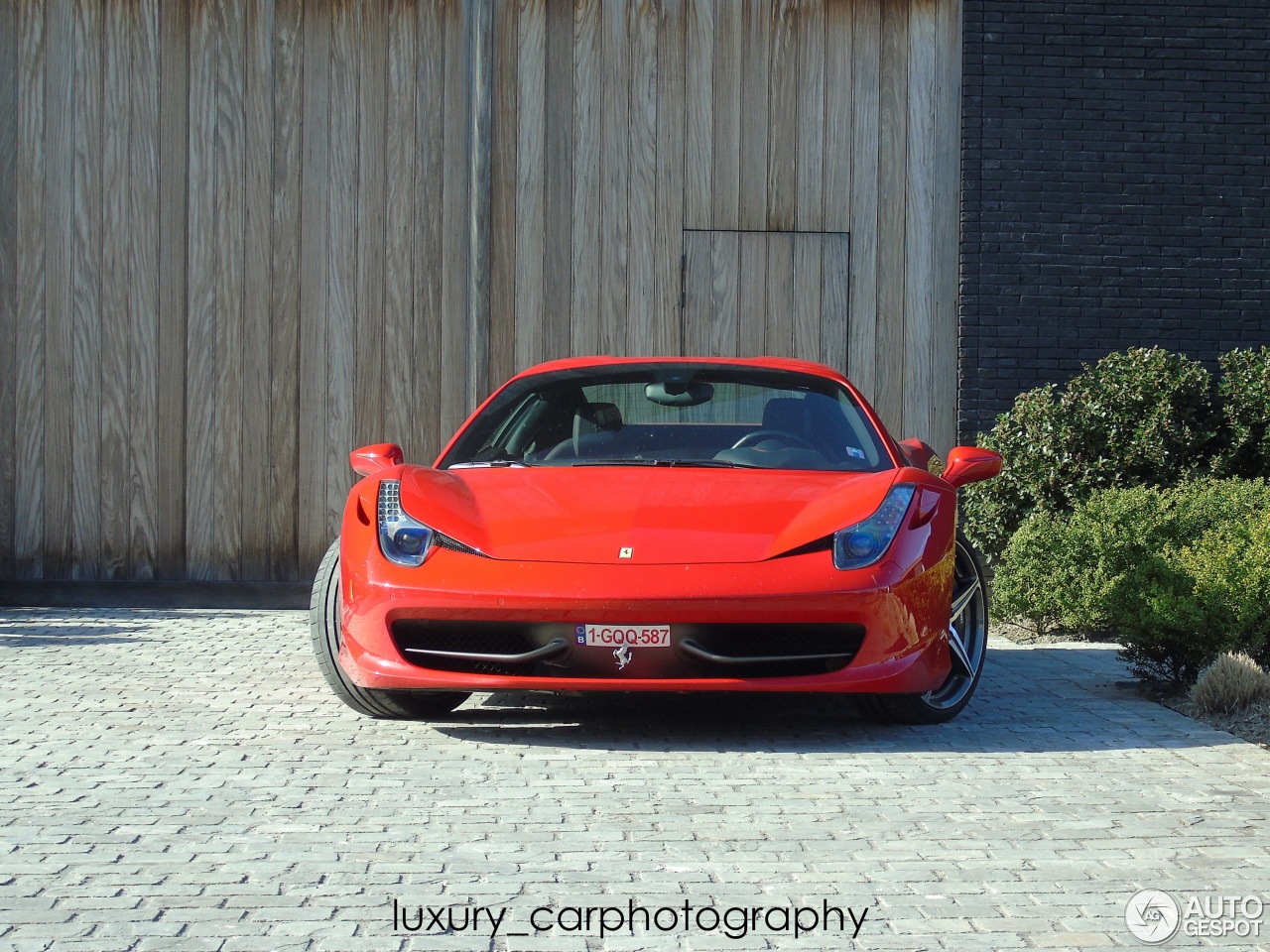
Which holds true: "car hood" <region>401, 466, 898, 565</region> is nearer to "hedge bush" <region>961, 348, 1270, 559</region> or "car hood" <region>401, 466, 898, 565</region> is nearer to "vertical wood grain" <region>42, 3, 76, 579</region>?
"hedge bush" <region>961, 348, 1270, 559</region>

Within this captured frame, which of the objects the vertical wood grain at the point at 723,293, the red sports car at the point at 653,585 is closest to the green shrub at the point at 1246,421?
the vertical wood grain at the point at 723,293

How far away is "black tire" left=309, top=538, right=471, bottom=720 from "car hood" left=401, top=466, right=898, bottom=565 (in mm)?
520

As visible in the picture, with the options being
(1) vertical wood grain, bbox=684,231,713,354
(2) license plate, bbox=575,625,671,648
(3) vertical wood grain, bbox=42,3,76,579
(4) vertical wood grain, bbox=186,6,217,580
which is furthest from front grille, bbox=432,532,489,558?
(3) vertical wood grain, bbox=42,3,76,579

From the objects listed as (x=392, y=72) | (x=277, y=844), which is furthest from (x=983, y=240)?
(x=277, y=844)

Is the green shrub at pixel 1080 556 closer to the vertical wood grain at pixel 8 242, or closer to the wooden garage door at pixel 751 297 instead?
the wooden garage door at pixel 751 297

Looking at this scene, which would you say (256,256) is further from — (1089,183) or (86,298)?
(1089,183)

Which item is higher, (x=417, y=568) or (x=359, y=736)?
(x=417, y=568)

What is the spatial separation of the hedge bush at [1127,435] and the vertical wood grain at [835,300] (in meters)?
1.27

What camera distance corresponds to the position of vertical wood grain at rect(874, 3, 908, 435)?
9.78 metres

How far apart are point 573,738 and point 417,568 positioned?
755mm

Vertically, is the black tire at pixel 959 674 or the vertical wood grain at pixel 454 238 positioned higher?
the vertical wood grain at pixel 454 238

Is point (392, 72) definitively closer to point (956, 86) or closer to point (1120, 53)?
point (956, 86)

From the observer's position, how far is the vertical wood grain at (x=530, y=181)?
381 inches

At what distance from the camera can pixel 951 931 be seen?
3.14 m
